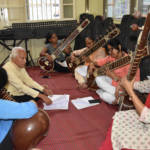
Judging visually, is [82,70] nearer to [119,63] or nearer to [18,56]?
[119,63]

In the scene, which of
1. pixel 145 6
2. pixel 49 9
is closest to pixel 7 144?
pixel 145 6

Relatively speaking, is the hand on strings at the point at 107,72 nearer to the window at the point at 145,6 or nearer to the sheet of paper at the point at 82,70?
the sheet of paper at the point at 82,70

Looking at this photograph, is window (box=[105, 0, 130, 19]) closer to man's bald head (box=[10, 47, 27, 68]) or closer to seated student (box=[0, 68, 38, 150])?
man's bald head (box=[10, 47, 27, 68])

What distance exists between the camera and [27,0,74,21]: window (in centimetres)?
495

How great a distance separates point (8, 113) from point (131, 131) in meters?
0.83

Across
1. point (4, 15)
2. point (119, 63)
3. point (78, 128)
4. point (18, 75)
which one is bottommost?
point (78, 128)

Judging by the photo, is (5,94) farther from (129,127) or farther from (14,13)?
(14,13)

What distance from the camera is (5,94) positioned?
1.54 m

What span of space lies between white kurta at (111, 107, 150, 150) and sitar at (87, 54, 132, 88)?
0.80m

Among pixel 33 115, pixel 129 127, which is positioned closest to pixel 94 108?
pixel 129 127

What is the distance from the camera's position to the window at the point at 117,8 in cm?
380

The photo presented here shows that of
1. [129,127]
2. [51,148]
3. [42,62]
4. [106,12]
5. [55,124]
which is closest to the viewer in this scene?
[129,127]

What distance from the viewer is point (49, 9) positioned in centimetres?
507

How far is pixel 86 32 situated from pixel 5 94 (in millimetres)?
2928
